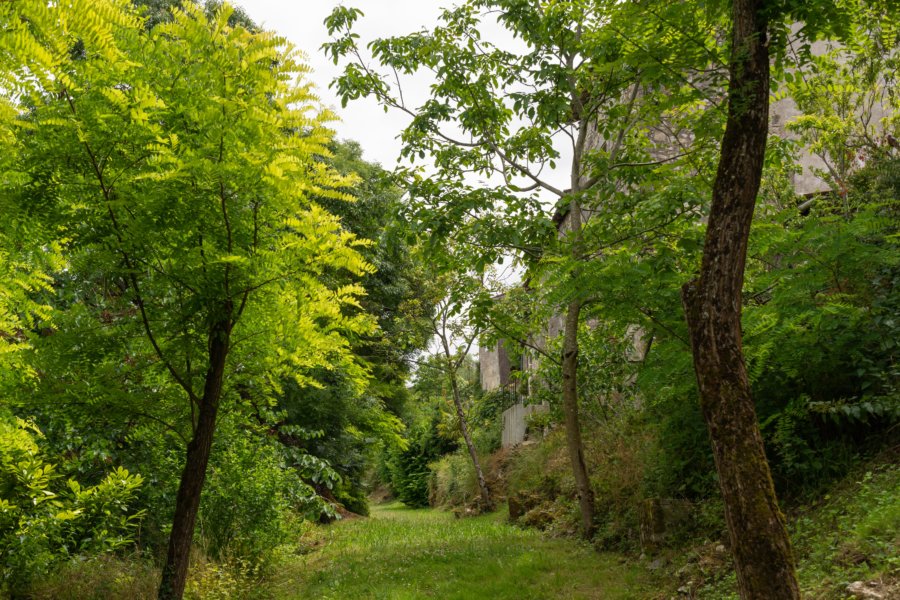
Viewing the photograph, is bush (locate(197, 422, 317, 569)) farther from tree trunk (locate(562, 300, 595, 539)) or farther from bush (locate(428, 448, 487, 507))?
bush (locate(428, 448, 487, 507))

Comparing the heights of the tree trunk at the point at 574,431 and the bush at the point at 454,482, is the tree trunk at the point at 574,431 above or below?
above

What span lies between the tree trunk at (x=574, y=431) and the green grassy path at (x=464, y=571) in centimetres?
52

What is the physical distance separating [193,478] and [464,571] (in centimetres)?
484

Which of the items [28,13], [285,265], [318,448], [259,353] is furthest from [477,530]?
[28,13]

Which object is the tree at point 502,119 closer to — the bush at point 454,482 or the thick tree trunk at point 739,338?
the thick tree trunk at point 739,338

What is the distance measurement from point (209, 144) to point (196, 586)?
4.85 m

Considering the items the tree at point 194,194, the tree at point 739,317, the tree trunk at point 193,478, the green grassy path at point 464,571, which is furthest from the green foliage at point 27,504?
the tree at point 739,317

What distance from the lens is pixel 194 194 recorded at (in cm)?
380

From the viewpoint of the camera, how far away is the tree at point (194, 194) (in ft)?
11.9

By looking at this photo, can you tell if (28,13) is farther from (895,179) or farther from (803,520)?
(895,179)

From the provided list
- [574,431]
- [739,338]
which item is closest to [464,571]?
[574,431]

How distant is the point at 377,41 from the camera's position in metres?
9.45

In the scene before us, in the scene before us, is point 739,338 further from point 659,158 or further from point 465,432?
point 465,432

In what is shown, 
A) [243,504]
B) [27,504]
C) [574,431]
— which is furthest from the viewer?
[574,431]
